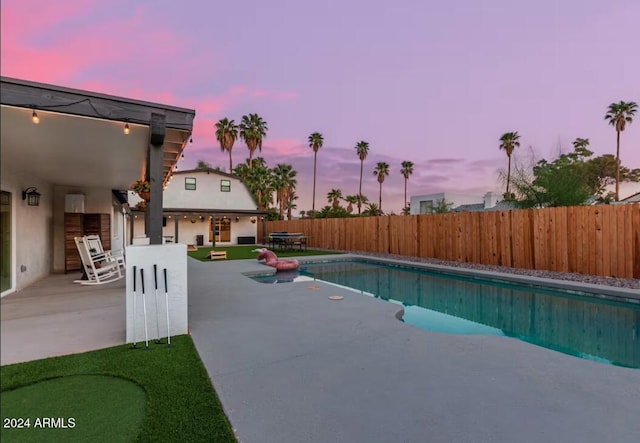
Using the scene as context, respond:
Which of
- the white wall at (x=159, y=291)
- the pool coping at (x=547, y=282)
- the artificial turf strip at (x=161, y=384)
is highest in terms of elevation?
the white wall at (x=159, y=291)

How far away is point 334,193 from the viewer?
142ft

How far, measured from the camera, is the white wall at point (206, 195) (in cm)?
2238

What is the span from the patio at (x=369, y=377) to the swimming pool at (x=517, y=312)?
1.24m

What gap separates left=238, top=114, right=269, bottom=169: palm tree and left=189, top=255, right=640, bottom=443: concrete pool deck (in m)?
33.7

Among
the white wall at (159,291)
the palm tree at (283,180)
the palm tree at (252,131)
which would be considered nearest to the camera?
the white wall at (159,291)

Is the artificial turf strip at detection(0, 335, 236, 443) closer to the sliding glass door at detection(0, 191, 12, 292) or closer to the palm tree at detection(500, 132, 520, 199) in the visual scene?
the sliding glass door at detection(0, 191, 12, 292)

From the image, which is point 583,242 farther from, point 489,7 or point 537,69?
point 489,7

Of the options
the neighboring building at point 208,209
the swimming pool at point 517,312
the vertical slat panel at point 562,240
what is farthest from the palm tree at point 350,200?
the vertical slat panel at point 562,240

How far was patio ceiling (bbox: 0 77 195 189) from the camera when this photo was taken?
1.76 metres

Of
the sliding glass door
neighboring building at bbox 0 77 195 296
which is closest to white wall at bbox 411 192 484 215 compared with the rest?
neighboring building at bbox 0 77 195 296

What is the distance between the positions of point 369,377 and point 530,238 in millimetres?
9148

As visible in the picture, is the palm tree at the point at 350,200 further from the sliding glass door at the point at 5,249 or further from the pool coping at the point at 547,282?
the sliding glass door at the point at 5,249

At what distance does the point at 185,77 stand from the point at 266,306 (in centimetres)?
402

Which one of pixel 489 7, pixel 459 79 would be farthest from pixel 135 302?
pixel 459 79
